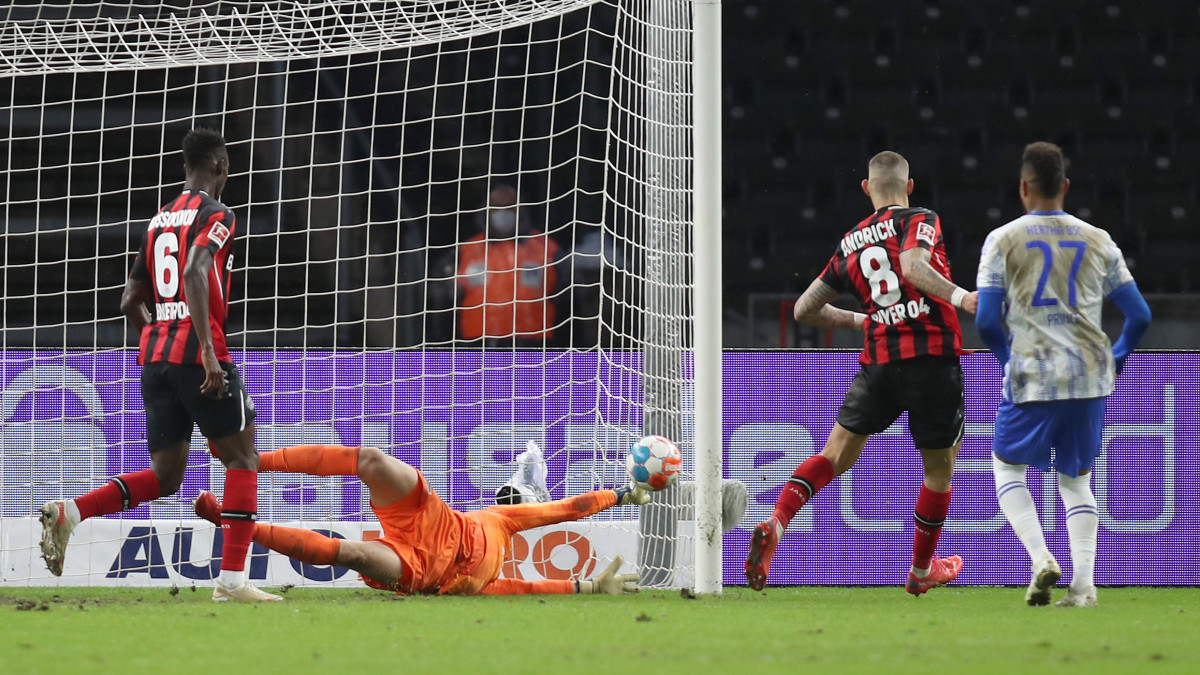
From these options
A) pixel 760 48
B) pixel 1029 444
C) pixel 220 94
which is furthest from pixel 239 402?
pixel 760 48

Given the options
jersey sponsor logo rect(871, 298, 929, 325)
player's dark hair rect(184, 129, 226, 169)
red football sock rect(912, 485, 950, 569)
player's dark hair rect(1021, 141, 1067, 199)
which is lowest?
red football sock rect(912, 485, 950, 569)

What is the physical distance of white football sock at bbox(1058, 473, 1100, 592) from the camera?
161 inches

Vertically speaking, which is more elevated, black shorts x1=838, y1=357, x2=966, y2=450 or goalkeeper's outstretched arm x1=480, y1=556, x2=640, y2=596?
black shorts x1=838, y1=357, x2=966, y2=450

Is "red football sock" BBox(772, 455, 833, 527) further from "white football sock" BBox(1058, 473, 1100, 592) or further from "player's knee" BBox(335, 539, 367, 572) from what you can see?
"player's knee" BBox(335, 539, 367, 572)

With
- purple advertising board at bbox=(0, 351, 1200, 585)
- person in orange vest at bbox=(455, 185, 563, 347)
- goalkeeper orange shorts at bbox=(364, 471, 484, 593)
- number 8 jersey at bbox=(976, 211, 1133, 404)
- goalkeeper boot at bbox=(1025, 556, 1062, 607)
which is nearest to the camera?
goalkeeper boot at bbox=(1025, 556, 1062, 607)

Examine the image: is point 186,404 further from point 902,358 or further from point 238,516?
point 902,358

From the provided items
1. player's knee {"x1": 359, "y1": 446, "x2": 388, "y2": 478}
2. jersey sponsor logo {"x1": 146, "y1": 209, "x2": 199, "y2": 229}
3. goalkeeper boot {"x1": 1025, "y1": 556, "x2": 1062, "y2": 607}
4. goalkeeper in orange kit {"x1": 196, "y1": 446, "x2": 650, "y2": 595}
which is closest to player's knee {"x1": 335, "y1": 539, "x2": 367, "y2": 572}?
goalkeeper in orange kit {"x1": 196, "y1": 446, "x2": 650, "y2": 595}

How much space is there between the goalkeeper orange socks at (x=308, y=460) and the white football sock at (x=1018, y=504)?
2078 millimetres

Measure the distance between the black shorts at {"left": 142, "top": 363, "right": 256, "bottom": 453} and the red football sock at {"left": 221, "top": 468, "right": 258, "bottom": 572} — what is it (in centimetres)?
15

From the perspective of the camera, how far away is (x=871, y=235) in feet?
15.1

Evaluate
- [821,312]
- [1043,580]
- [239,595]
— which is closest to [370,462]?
[239,595]

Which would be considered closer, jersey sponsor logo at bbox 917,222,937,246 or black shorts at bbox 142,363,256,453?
black shorts at bbox 142,363,256,453

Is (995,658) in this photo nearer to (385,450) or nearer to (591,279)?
(385,450)

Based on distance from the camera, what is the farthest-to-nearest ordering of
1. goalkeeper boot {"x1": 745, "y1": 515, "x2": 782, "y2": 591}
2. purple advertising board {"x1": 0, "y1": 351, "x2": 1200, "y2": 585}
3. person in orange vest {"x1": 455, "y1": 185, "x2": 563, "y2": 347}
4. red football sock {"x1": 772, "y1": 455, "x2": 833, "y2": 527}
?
person in orange vest {"x1": 455, "y1": 185, "x2": 563, "y2": 347} < purple advertising board {"x1": 0, "y1": 351, "x2": 1200, "y2": 585} < red football sock {"x1": 772, "y1": 455, "x2": 833, "y2": 527} < goalkeeper boot {"x1": 745, "y1": 515, "x2": 782, "y2": 591}
